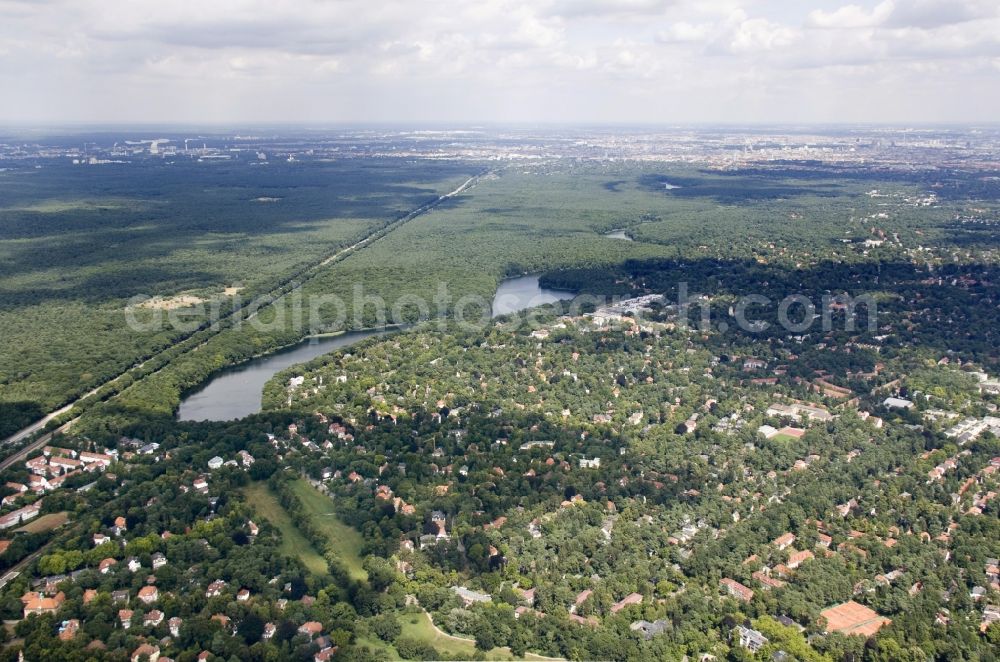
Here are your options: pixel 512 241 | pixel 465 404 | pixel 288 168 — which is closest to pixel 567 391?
pixel 465 404

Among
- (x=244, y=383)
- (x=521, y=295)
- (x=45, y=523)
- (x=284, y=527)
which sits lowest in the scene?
(x=284, y=527)

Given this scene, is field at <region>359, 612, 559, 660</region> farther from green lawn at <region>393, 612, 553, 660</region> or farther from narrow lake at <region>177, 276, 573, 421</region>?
narrow lake at <region>177, 276, 573, 421</region>

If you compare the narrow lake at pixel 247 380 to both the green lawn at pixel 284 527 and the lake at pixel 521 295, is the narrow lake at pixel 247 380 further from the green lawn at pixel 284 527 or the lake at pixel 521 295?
the green lawn at pixel 284 527

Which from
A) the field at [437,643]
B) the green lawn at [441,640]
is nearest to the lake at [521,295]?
the green lawn at [441,640]

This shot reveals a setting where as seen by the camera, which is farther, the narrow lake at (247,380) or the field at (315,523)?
the narrow lake at (247,380)

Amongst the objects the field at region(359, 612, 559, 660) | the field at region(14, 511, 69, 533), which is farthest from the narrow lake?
the field at region(359, 612, 559, 660)

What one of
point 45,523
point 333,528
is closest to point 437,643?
point 333,528

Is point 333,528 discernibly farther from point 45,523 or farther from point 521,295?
point 521,295
